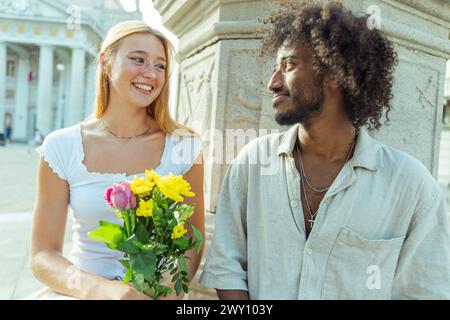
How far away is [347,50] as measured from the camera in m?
1.79

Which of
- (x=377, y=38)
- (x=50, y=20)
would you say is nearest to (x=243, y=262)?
(x=377, y=38)

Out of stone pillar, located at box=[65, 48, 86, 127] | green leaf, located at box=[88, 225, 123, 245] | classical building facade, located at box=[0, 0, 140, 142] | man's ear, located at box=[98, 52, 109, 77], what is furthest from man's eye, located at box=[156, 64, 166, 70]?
stone pillar, located at box=[65, 48, 86, 127]

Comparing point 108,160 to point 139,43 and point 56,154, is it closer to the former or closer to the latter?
point 56,154

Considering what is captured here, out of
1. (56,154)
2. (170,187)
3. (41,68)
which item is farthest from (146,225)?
(41,68)

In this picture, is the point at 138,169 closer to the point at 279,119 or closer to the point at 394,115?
the point at 279,119

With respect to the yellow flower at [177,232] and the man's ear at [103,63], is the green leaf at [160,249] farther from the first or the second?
the man's ear at [103,63]

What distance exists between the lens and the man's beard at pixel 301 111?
1.75m

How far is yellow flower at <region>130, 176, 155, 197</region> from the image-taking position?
1.40 metres

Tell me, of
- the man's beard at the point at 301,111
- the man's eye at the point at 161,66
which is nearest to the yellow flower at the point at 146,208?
the man's beard at the point at 301,111

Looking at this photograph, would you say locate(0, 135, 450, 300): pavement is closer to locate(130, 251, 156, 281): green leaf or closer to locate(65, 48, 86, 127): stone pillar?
locate(130, 251, 156, 281): green leaf

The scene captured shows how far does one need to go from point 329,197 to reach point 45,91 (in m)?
47.5

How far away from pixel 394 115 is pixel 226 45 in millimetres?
1062

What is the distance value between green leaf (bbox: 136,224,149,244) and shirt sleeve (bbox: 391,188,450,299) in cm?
96

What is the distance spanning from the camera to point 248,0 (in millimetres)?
2623
